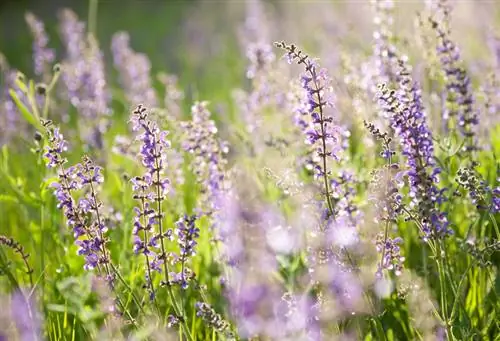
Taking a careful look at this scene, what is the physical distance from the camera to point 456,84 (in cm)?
344

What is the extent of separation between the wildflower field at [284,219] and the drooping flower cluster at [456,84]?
0.04 feet

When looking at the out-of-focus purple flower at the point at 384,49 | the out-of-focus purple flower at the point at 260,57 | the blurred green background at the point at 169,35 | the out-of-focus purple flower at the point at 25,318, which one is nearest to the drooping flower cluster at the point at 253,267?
the out-of-focus purple flower at the point at 25,318

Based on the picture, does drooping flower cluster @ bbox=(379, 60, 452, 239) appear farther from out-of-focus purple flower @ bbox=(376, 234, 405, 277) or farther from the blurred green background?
the blurred green background

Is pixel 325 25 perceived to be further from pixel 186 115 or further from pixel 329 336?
pixel 329 336

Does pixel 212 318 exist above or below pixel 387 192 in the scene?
below

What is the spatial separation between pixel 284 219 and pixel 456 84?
0.93m

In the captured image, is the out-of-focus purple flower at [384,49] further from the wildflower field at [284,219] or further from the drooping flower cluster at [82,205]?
the drooping flower cluster at [82,205]

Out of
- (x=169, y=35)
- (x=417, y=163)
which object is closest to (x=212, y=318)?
(x=417, y=163)

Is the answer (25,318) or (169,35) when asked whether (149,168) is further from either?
(169,35)

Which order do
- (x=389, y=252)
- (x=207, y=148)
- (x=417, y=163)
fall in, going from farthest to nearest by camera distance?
1. (x=207, y=148)
2. (x=389, y=252)
3. (x=417, y=163)

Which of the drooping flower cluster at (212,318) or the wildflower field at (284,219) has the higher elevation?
the wildflower field at (284,219)

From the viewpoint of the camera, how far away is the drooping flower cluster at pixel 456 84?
11.2 feet

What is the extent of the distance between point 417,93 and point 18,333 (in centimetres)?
162

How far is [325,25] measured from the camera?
7492mm
